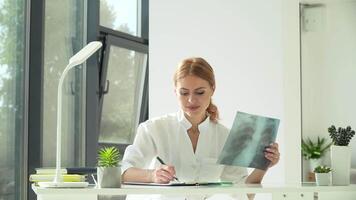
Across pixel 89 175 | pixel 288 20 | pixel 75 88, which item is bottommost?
pixel 89 175

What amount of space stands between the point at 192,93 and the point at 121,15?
243cm

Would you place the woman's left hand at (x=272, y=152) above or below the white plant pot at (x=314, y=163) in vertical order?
above

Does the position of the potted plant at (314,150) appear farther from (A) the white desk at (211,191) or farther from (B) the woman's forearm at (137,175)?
(B) the woman's forearm at (137,175)

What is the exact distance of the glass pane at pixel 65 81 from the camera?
13.6 feet

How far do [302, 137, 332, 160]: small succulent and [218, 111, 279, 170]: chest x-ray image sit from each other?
121 centimetres

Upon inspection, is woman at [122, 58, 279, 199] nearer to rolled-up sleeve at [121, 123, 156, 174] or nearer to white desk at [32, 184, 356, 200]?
rolled-up sleeve at [121, 123, 156, 174]

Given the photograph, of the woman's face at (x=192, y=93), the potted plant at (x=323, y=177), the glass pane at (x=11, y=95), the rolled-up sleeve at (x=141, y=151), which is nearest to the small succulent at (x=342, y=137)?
the potted plant at (x=323, y=177)

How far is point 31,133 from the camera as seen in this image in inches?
155

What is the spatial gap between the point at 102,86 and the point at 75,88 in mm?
277

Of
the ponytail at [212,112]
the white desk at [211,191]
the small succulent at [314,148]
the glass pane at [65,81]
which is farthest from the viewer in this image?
the glass pane at [65,81]

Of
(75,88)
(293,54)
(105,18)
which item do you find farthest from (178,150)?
(105,18)

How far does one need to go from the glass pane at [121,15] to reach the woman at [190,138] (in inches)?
83.0

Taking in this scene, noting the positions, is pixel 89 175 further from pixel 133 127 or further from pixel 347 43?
pixel 347 43

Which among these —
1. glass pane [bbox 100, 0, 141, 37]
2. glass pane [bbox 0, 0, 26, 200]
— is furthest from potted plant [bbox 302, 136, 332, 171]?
glass pane [bbox 100, 0, 141, 37]
